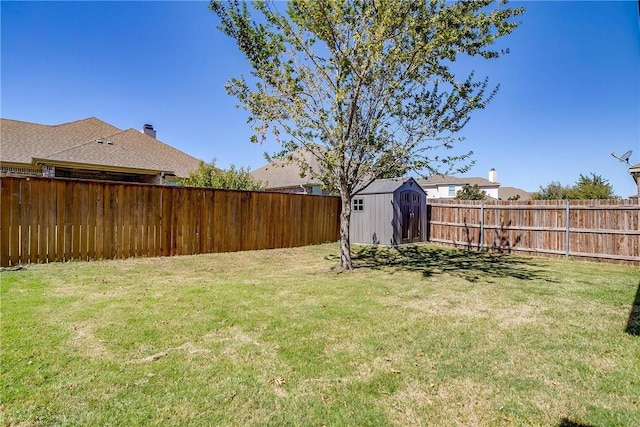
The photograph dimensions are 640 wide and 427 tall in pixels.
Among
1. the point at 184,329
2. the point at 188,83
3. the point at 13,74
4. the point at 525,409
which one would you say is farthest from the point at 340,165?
the point at 13,74

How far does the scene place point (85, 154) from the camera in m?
13.1

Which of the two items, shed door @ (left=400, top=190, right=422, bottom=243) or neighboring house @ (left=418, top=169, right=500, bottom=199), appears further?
neighboring house @ (left=418, top=169, right=500, bottom=199)

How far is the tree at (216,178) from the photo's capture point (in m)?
13.7

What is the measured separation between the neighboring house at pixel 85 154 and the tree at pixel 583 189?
96.1 feet

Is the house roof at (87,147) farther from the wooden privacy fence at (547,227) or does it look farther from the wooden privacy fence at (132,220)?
the wooden privacy fence at (547,227)

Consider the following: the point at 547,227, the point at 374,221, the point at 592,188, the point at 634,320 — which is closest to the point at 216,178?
the point at 374,221

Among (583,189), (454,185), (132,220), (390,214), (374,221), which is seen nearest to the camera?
(132,220)

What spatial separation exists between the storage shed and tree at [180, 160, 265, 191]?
5.18 metres

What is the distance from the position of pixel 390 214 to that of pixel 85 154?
12.3m

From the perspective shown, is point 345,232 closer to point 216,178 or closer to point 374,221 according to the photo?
point 374,221

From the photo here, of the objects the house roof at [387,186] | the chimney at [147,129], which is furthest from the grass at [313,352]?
the chimney at [147,129]

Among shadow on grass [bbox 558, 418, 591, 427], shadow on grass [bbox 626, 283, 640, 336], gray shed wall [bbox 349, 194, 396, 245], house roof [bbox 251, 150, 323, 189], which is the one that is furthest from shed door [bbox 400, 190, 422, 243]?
shadow on grass [bbox 558, 418, 591, 427]

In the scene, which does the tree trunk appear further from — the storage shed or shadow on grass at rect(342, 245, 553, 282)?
the storage shed

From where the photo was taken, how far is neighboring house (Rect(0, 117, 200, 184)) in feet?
42.4
